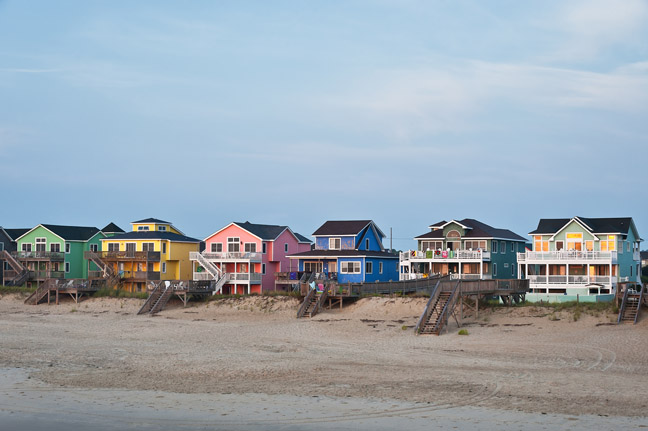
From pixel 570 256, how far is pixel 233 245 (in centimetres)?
2797

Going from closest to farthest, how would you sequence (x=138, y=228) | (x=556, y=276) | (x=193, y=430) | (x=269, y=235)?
(x=193, y=430)
(x=556, y=276)
(x=269, y=235)
(x=138, y=228)

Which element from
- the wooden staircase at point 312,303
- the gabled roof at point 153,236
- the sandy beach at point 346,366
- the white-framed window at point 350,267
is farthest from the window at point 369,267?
the gabled roof at point 153,236

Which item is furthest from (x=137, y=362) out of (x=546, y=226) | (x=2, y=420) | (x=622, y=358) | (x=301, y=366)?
(x=546, y=226)

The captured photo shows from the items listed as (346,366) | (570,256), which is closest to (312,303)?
(346,366)

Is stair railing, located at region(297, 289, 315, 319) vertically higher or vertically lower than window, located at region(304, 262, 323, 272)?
lower

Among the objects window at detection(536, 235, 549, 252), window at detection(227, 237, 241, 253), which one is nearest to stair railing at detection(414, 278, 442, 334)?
window at detection(536, 235, 549, 252)

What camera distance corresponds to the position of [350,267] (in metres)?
63.0

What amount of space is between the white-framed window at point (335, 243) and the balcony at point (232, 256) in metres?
6.06

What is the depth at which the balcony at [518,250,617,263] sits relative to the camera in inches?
2272

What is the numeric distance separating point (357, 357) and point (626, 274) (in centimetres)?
3659

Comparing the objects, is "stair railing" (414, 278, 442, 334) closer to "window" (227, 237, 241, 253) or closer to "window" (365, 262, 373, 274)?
→ "window" (365, 262, 373, 274)

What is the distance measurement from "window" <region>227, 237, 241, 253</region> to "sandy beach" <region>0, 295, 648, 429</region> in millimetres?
17252

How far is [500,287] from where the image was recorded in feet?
155

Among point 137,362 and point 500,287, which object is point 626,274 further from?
point 137,362
